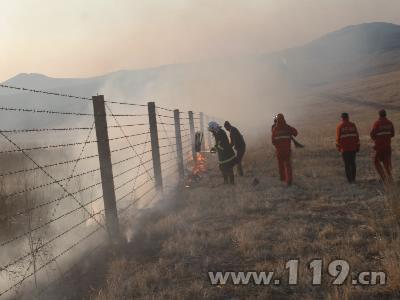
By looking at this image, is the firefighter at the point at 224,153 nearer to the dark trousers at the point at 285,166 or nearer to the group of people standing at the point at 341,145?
the group of people standing at the point at 341,145

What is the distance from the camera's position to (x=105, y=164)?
23.7 feet

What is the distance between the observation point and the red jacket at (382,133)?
10672mm

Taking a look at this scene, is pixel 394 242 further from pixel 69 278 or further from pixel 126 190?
Answer: pixel 126 190

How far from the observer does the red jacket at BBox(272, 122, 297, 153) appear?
11.6 m

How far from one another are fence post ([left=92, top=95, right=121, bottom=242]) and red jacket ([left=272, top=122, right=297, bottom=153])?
5495 millimetres

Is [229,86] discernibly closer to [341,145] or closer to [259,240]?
[341,145]

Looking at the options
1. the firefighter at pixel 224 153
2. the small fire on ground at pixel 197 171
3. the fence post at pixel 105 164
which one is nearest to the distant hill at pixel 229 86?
the small fire on ground at pixel 197 171

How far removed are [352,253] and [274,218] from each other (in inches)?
91.6

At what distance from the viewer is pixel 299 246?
20.1 ft

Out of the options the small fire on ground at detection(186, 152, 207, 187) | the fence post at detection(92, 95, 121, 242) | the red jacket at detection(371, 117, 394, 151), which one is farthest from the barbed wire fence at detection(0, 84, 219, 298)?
the red jacket at detection(371, 117, 394, 151)

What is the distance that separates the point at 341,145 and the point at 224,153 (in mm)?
3011

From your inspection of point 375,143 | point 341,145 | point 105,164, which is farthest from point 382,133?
point 105,164

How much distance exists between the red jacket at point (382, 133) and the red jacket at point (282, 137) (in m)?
1.92

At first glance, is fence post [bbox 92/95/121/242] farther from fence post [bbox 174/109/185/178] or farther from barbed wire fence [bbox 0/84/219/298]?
fence post [bbox 174/109/185/178]
